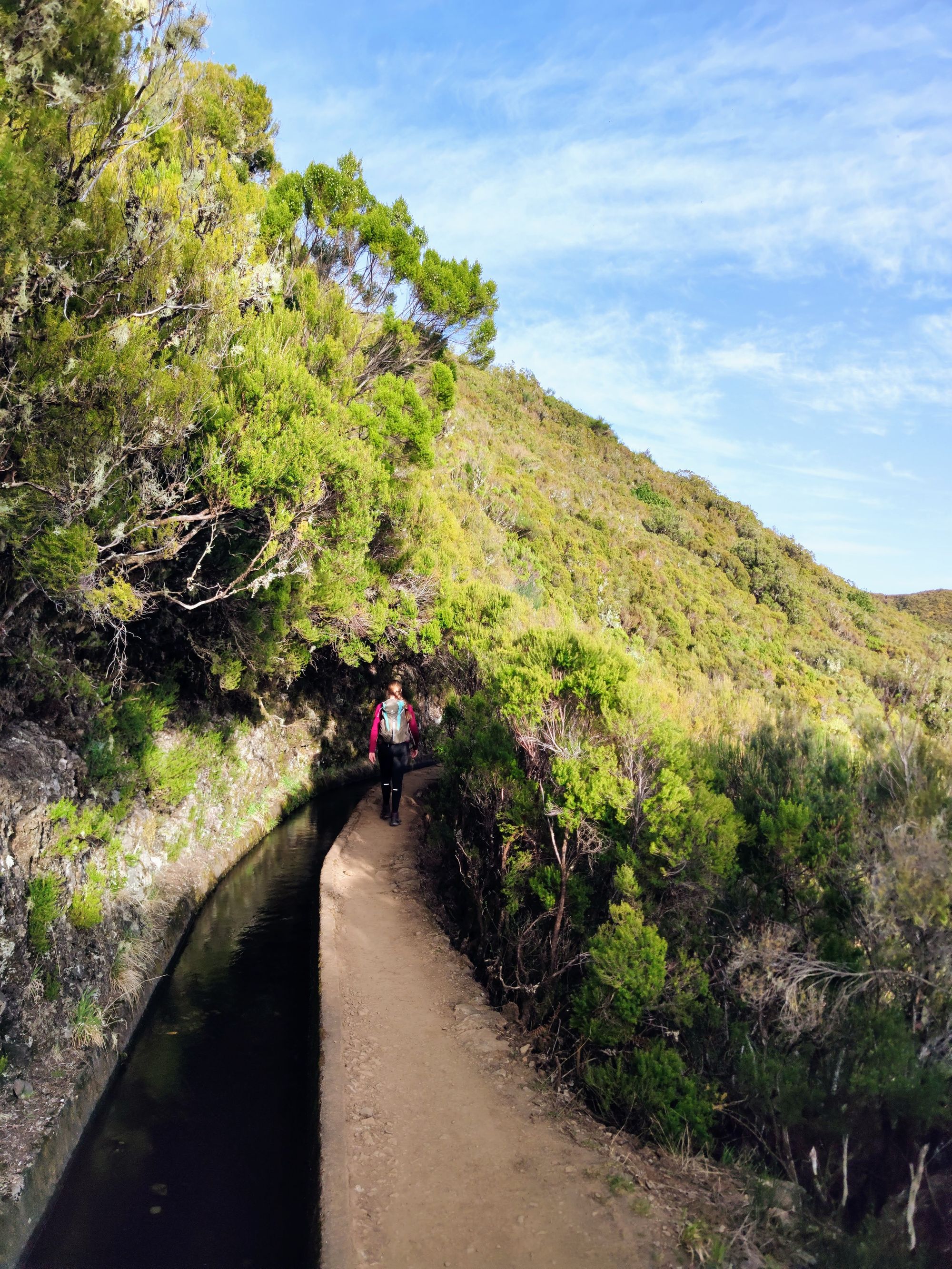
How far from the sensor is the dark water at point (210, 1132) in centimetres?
392

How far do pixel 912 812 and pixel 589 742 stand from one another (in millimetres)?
2190

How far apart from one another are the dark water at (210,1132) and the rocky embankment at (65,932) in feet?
0.67

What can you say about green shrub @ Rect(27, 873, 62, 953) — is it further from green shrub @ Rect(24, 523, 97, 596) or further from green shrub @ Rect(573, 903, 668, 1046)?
green shrub @ Rect(573, 903, 668, 1046)

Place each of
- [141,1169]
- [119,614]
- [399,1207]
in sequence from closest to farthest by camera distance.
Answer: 1. [399,1207]
2. [141,1169]
3. [119,614]

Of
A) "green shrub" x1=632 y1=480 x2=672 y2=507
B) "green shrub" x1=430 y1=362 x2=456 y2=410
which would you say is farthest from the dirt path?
"green shrub" x1=632 y1=480 x2=672 y2=507

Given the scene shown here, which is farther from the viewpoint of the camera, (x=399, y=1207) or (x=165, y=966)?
(x=165, y=966)

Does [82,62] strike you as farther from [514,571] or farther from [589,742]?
[514,571]

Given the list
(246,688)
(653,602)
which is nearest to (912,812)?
(246,688)

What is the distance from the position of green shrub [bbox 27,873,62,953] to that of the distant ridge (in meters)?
53.0

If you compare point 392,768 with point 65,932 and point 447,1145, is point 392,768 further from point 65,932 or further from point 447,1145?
point 447,1145

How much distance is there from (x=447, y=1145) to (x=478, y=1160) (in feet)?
0.67

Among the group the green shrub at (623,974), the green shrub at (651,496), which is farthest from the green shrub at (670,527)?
the green shrub at (623,974)

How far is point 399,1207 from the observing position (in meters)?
3.78

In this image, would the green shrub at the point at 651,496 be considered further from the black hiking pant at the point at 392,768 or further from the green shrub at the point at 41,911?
the green shrub at the point at 41,911
